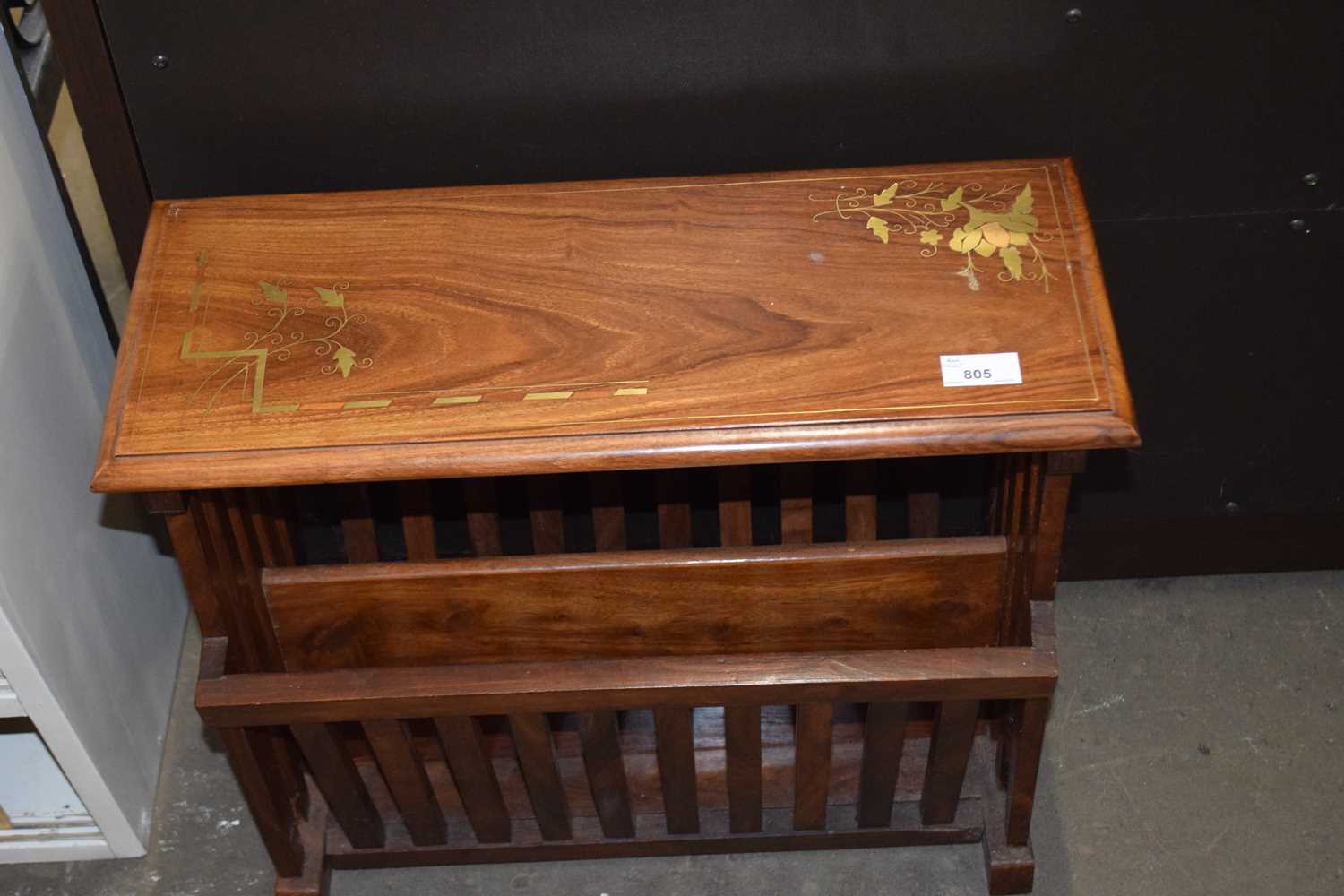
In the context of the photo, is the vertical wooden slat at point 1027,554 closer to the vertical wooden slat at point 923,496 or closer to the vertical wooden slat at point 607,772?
the vertical wooden slat at point 923,496

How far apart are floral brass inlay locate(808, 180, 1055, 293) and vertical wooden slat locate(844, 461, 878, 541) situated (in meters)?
0.42

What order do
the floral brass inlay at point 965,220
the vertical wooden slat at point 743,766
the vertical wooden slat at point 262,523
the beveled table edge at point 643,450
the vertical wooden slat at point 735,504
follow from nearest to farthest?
the beveled table edge at point 643,450, the floral brass inlay at point 965,220, the vertical wooden slat at point 743,766, the vertical wooden slat at point 262,523, the vertical wooden slat at point 735,504

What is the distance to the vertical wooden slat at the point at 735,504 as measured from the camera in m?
1.93

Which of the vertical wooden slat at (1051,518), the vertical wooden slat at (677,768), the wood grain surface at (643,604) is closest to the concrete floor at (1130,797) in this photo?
the vertical wooden slat at (677,768)

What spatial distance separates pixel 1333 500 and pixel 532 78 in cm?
132

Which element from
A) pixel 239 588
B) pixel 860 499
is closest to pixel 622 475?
pixel 860 499

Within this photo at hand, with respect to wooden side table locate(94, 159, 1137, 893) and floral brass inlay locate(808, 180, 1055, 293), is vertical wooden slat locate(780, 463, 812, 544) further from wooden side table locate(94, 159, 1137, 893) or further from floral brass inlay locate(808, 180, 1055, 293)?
floral brass inlay locate(808, 180, 1055, 293)

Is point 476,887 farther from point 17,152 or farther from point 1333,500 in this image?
point 1333,500

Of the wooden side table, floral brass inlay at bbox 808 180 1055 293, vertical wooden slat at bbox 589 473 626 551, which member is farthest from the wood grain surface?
floral brass inlay at bbox 808 180 1055 293

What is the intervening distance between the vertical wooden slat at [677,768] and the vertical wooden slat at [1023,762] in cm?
39

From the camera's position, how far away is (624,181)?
68.0 inches

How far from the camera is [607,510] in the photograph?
2.03 m

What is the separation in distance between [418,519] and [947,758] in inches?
29.3

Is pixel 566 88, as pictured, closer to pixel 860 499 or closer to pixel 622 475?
pixel 622 475
